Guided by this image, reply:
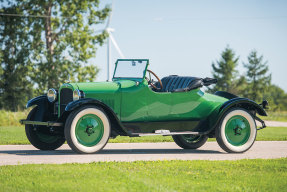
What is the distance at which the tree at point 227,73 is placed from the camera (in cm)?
6925

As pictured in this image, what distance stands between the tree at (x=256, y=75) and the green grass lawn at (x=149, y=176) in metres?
64.4

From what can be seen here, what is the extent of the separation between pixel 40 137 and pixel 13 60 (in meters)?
26.8

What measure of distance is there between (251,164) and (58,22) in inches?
1145

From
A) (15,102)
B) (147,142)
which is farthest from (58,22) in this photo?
(147,142)

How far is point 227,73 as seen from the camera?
6944 centimetres

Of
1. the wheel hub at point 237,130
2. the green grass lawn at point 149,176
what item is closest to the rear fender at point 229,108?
the wheel hub at point 237,130

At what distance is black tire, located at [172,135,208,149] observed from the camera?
1100cm

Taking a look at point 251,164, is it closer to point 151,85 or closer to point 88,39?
point 151,85

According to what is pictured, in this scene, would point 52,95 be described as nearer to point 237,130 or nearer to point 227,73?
point 237,130

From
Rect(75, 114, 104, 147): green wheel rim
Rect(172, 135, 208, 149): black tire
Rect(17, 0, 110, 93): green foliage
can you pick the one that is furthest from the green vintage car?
Rect(17, 0, 110, 93): green foliage

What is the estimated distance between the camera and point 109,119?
9148 mm

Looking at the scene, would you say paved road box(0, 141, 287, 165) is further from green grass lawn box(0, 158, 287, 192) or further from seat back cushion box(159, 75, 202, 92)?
seat back cushion box(159, 75, 202, 92)

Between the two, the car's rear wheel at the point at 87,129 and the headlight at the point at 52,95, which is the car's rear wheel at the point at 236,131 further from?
the headlight at the point at 52,95

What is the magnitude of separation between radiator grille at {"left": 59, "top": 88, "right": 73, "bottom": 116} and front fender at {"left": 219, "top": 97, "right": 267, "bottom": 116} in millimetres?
3166
